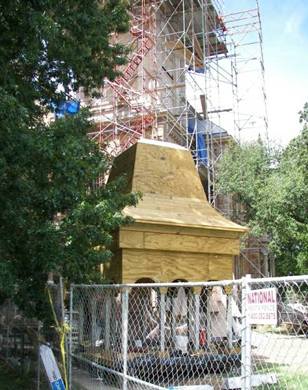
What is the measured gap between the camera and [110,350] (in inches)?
364

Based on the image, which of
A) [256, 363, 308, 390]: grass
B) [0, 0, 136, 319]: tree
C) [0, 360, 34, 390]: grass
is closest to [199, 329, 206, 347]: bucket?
[256, 363, 308, 390]: grass

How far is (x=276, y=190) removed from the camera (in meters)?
24.4

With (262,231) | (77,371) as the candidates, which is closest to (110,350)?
(77,371)

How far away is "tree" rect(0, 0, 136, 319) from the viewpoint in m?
8.02

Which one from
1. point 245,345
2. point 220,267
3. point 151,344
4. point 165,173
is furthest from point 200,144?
point 245,345

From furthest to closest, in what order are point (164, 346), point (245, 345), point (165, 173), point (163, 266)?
point (165, 173), point (163, 266), point (164, 346), point (245, 345)

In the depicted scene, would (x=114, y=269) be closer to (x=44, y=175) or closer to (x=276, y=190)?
(x=44, y=175)

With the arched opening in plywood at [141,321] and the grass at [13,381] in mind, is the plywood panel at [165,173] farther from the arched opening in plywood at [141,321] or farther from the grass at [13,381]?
the grass at [13,381]

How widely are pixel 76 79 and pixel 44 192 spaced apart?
4067 mm

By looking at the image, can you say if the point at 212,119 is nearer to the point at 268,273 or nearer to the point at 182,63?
the point at 182,63

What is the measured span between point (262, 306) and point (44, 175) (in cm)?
516

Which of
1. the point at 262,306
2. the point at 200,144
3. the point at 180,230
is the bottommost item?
the point at 262,306

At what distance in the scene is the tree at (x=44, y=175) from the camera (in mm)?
8016

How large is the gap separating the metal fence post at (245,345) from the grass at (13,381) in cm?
594
